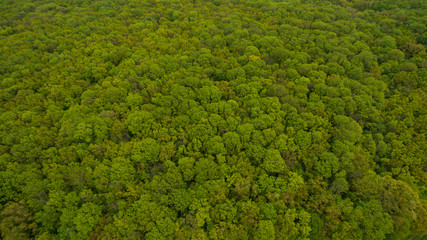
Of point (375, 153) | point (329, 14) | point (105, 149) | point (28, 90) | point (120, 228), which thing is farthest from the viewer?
point (329, 14)

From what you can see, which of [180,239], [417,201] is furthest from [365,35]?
[180,239]

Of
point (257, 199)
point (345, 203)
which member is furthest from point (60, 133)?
point (345, 203)

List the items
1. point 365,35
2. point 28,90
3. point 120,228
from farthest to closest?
point 365,35, point 28,90, point 120,228

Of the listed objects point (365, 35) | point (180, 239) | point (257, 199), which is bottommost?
point (180, 239)

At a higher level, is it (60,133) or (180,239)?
(60,133)

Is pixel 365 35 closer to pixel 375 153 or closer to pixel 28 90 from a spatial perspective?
pixel 375 153

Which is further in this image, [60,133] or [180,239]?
[60,133]

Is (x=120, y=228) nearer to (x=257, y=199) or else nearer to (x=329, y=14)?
(x=257, y=199)
